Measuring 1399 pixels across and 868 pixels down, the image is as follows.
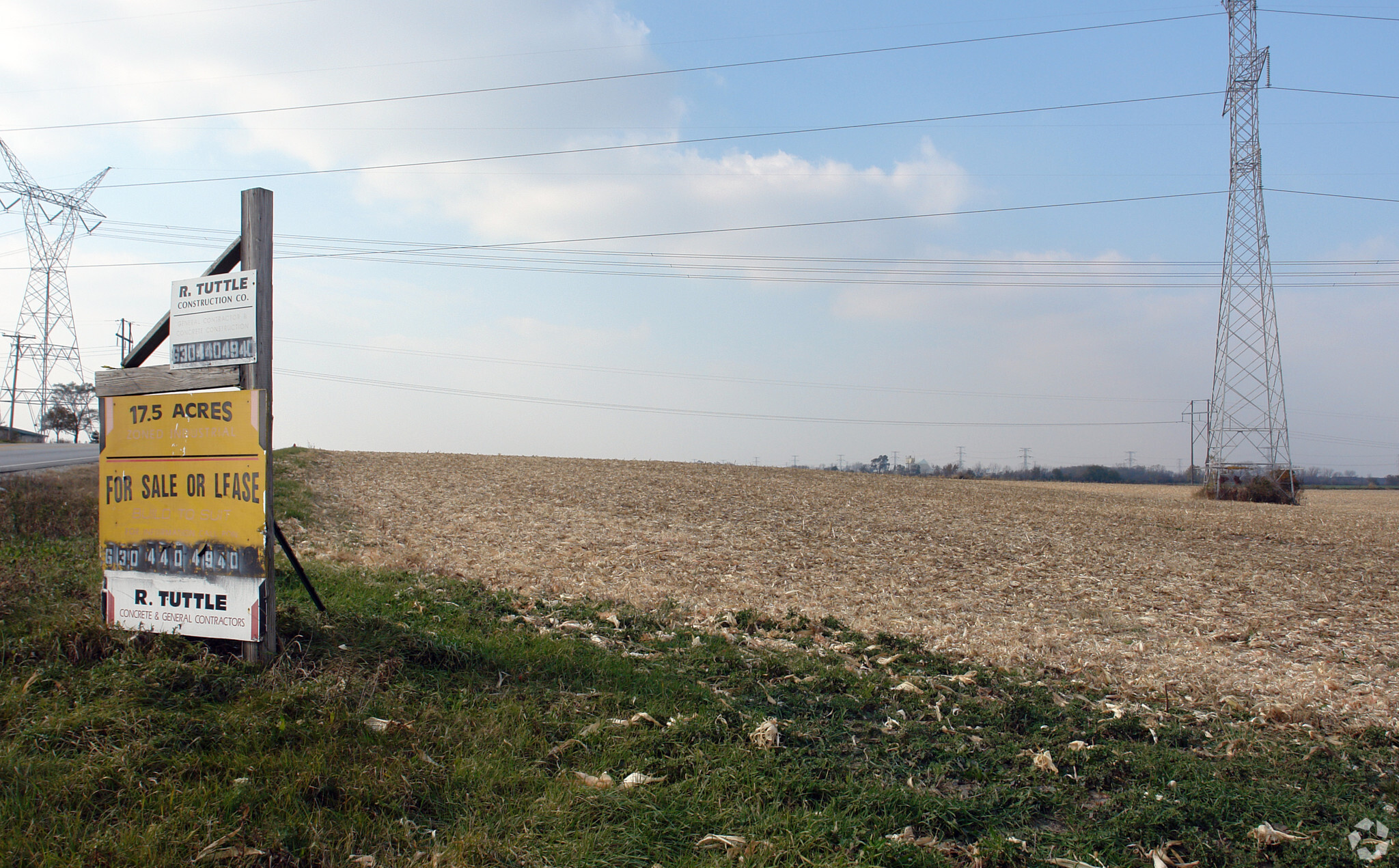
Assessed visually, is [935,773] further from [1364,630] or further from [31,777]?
[1364,630]

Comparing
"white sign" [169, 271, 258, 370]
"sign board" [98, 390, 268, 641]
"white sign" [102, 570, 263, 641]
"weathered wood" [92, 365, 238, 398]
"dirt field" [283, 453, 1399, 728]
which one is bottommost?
"dirt field" [283, 453, 1399, 728]

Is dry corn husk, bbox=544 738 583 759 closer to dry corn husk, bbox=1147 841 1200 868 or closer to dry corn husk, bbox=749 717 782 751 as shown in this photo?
dry corn husk, bbox=749 717 782 751

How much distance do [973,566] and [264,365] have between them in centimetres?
1334

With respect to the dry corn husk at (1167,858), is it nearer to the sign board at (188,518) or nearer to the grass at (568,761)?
the grass at (568,761)

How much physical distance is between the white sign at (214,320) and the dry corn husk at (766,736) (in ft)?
15.7

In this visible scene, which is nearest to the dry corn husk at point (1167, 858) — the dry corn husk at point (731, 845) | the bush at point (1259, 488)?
the dry corn husk at point (731, 845)

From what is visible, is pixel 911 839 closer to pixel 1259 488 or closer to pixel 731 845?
pixel 731 845

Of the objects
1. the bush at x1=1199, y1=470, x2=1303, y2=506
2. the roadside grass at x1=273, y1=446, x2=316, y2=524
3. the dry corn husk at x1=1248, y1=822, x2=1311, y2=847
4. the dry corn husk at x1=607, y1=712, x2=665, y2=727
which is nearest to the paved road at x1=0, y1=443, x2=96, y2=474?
the roadside grass at x1=273, y1=446, x2=316, y2=524

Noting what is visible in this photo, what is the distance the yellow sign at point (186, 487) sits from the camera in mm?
5766

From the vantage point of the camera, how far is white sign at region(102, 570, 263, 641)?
5602 mm

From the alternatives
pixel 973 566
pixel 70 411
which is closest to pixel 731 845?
pixel 973 566

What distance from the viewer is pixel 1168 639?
9.88 m

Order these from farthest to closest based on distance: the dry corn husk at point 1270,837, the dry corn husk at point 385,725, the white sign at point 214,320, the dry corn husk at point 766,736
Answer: the white sign at point 214,320
the dry corn husk at point 766,736
the dry corn husk at point 385,725
the dry corn husk at point 1270,837

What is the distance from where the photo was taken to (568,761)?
4.69 meters
